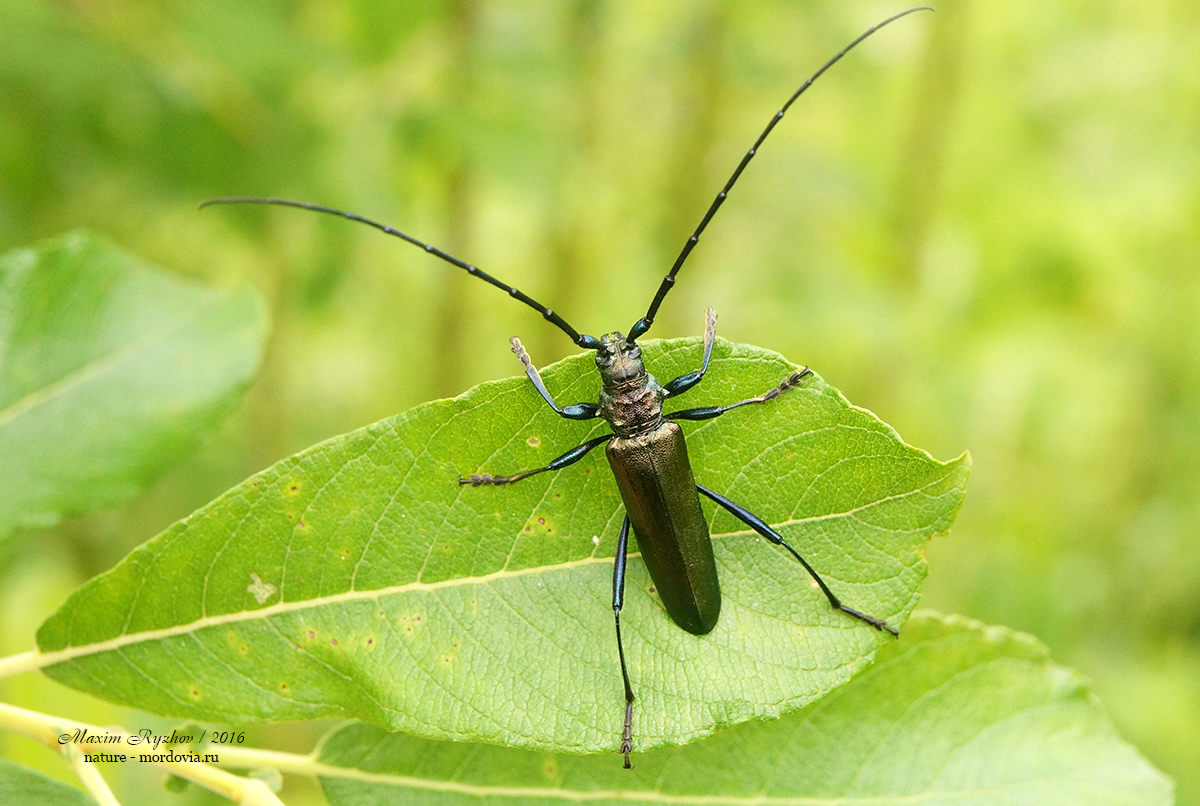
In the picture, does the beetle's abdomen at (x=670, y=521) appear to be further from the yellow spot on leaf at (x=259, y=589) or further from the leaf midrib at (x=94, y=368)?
the leaf midrib at (x=94, y=368)

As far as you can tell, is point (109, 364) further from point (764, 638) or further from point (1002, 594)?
point (1002, 594)

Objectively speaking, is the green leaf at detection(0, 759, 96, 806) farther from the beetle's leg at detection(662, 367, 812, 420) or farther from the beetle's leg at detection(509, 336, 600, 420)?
the beetle's leg at detection(662, 367, 812, 420)

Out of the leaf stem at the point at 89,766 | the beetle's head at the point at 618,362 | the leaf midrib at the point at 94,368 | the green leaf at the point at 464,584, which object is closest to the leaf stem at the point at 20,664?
the green leaf at the point at 464,584

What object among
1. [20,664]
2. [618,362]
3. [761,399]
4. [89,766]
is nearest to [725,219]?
[618,362]

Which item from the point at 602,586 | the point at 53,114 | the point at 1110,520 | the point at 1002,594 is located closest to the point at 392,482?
the point at 602,586

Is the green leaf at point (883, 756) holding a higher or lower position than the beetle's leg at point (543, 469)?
lower

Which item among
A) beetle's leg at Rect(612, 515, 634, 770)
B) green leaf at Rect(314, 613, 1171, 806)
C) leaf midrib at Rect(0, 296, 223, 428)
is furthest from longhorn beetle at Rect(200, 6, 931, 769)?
leaf midrib at Rect(0, 296, 223, 428)

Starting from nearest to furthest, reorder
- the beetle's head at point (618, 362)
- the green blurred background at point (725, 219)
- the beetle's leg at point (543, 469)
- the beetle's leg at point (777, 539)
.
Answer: the beetle's leg at point (777, 539) < the beetle's leg at point (543, 469) < the beetle's head at point (618, 362) < the green blurred background at point (725, 219)
